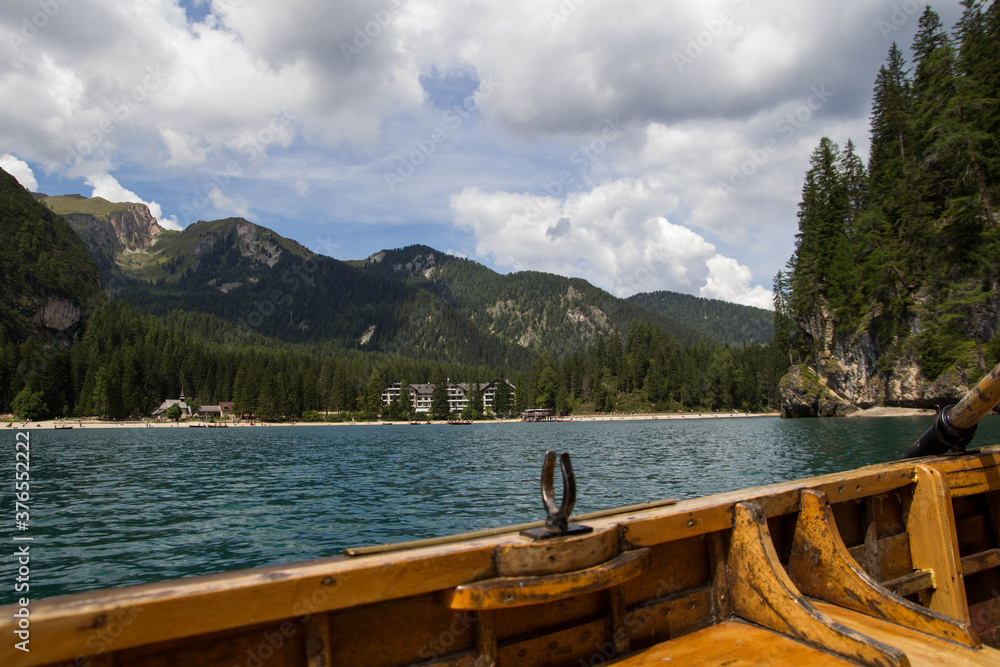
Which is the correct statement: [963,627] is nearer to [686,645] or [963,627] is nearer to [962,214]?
[686,645]

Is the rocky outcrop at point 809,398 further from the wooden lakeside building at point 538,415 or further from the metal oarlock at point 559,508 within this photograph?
the metal oarlock at point 559,508

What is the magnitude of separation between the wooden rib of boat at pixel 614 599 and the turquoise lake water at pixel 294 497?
1277 centimetres

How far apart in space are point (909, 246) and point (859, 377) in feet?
73.0

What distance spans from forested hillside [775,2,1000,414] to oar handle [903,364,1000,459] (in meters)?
63.1

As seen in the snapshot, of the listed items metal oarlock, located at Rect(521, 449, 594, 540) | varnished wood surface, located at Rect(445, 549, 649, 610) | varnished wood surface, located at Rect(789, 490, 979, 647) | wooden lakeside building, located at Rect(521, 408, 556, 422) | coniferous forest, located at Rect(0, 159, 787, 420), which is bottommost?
wooden lakeside building, located at Rect(521, 408, 556, 422)

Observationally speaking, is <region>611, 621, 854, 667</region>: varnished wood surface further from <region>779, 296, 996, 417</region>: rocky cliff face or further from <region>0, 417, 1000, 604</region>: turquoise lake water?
<region>779, 296, 996, 417</region>: rocky cliff face

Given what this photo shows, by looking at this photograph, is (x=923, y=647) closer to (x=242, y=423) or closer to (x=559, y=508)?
(x=559, y=508)

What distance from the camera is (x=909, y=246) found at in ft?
240

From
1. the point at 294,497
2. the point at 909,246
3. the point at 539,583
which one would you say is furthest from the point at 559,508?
the point at 909,246

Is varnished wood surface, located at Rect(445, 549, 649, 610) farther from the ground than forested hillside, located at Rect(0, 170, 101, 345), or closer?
closer

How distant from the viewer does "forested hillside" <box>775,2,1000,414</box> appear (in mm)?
60250

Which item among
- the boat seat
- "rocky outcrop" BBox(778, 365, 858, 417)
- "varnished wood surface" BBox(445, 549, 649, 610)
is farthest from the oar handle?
"rocky outcrop" BBox(778, 365, 858, 417)

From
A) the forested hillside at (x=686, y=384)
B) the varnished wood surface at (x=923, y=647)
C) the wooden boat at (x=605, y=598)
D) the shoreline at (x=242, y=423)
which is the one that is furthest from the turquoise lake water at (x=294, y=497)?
the forested hillside at (x=686, y=384)

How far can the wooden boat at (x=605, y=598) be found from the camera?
3037 mm
